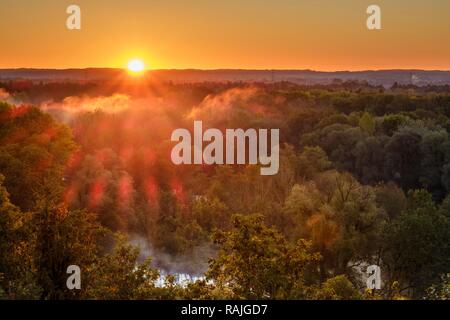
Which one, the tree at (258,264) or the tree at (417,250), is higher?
the tree at (258,264)

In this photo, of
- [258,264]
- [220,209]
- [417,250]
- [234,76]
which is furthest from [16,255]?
[234,76]

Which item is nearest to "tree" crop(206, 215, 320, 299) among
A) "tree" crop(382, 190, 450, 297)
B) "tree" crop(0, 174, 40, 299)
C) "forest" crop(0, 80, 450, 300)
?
"forest" crop(0, 80, 450, 300)

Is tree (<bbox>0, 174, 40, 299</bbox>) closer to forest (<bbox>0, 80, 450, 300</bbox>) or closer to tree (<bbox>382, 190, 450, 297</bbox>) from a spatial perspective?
forest (<bbox>0, 80, 450, 300</bbox>)

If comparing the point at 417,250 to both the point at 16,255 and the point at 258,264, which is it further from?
the point at 16,255

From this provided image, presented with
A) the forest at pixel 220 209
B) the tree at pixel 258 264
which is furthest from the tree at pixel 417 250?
the tree at pixel 258 264

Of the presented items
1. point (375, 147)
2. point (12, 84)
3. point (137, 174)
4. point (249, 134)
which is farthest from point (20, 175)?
point (12, 84)

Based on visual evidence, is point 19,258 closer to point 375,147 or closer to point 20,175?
point 20,175

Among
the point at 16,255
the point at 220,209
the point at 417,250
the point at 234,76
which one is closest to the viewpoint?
the point at 16,255

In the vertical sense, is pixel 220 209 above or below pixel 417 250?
below

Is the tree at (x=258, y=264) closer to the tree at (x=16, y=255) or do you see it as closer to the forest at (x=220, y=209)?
the forest at (x=220, y=209)
